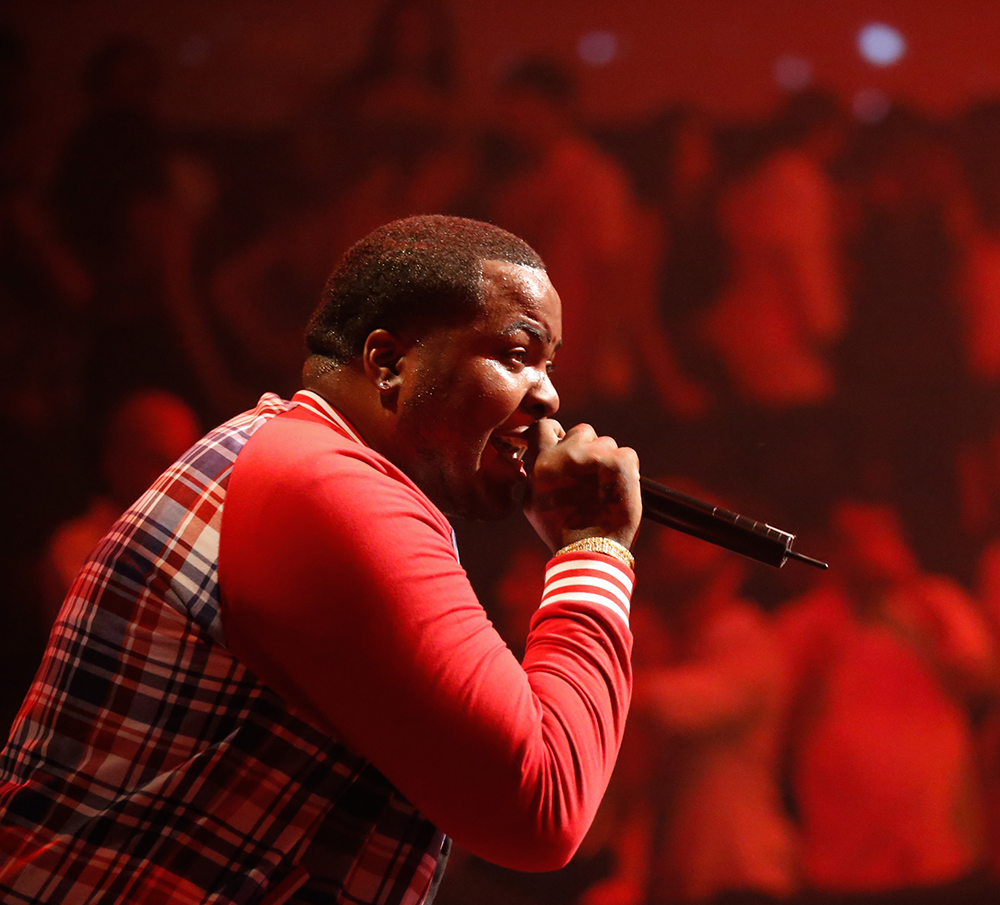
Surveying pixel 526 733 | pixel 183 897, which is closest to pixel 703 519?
pixel 526 733

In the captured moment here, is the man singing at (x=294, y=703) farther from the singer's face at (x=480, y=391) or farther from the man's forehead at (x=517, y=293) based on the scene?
the man's forehead at (x=517, y=293)

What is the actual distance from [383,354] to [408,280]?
0.33 ft

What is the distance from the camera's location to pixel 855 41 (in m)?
2.93

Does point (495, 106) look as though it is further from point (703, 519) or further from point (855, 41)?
point (703, 519)

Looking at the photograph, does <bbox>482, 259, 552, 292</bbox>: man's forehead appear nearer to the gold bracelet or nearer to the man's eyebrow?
the man's eyebrow

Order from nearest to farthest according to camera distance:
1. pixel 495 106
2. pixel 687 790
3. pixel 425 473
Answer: pixel 425 473, pixel 687 790, pixel 495 106

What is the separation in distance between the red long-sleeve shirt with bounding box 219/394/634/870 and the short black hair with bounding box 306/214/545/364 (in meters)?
0.32

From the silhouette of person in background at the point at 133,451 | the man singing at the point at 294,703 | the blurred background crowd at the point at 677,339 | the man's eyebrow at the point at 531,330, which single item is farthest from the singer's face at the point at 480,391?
the silhouette of person in background at the point at 133,451

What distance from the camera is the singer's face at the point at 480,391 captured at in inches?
45.7

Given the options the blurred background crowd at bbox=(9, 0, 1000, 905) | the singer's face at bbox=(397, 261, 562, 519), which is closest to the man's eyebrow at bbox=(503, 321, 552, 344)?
the singer's face at bbox=(397, 261, 562, 519)

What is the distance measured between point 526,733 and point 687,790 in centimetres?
202

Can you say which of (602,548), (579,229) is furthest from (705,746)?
(602,548)

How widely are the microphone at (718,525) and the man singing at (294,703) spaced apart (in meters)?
0.26

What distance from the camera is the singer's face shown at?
1.16 meters
